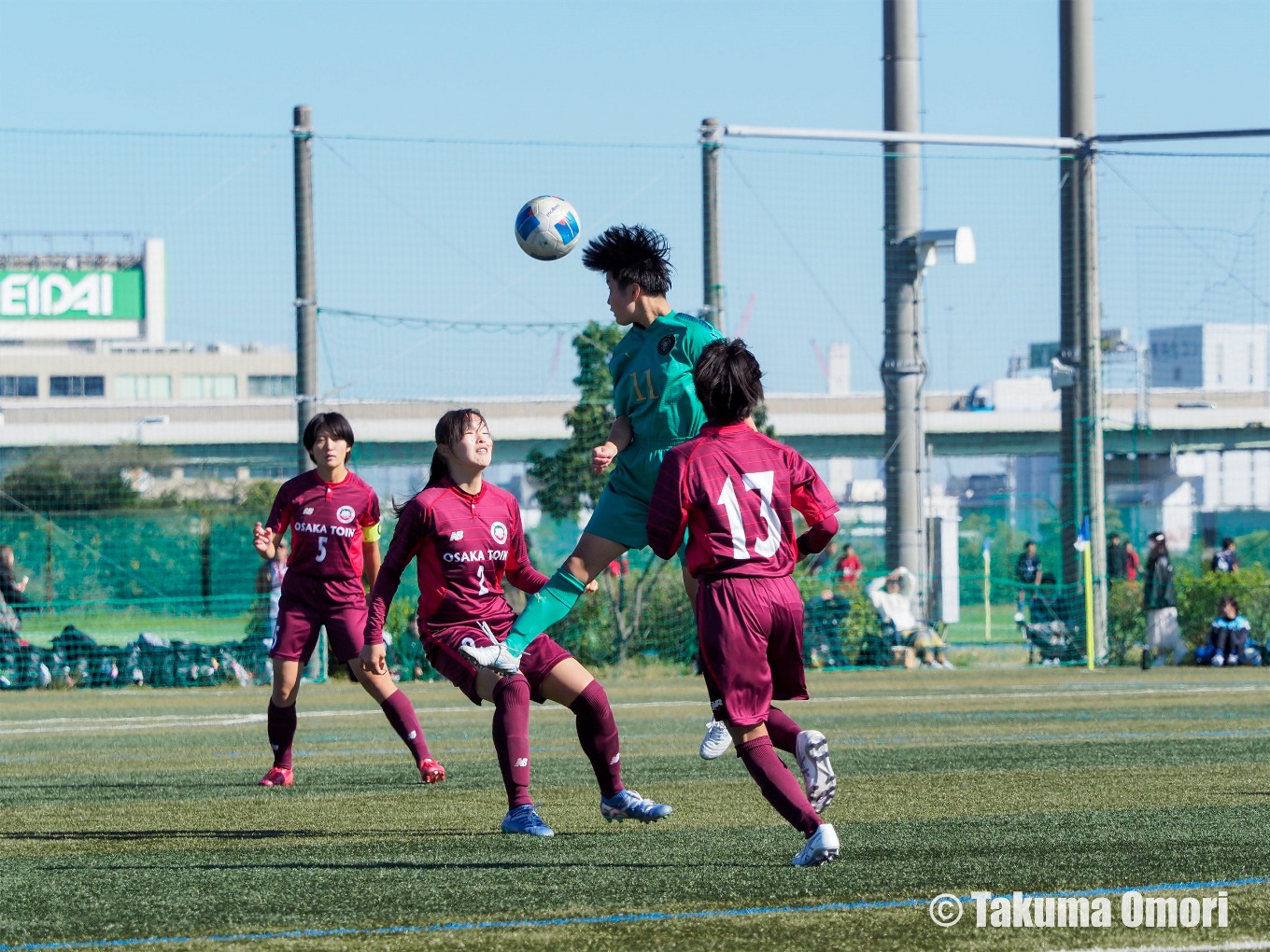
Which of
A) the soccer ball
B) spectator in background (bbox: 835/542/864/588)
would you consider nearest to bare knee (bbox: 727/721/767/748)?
the soccer ball

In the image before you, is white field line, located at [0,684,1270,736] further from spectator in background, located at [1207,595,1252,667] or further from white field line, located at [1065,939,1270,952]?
white field line, located at [1065,939,1270,952]

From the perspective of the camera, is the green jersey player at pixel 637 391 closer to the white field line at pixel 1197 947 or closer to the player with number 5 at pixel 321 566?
the player with number 5 at pixel 321 566

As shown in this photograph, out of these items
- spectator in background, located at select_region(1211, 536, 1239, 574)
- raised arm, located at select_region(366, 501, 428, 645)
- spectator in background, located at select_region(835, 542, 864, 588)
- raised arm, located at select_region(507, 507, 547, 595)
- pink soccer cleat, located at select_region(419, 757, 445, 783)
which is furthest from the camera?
spectator in background, located at select_region(1211, 536, 1239, 574)

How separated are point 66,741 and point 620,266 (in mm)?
6331

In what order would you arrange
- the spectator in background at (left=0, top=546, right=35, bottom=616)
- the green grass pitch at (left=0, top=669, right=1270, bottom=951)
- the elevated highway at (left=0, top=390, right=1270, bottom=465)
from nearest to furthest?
the green grass pitch at (left=0, top=669, right=1270, bottom=951) < the spectator in background at (left=0, top=546, right=35, bottom=616) < the elevated highway at (left=0, top=390, right=1270, bottom=465)

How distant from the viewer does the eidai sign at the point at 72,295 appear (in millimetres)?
20797

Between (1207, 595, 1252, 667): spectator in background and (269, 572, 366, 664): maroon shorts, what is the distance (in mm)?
13628

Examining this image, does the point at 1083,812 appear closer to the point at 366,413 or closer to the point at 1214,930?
the point at 1214,930

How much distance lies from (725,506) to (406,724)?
11.1 ft

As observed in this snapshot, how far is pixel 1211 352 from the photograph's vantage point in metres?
35.8

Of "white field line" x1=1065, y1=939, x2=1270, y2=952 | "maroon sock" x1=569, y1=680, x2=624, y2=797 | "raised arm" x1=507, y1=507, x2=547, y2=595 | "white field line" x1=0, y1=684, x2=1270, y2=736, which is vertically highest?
"raised arm" x1=507, y1=507, x2=547, y2=595

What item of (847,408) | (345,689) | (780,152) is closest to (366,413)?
(345,689)

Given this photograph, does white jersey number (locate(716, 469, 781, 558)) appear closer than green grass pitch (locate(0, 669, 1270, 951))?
No

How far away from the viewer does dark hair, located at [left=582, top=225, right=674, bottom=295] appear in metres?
6.57
